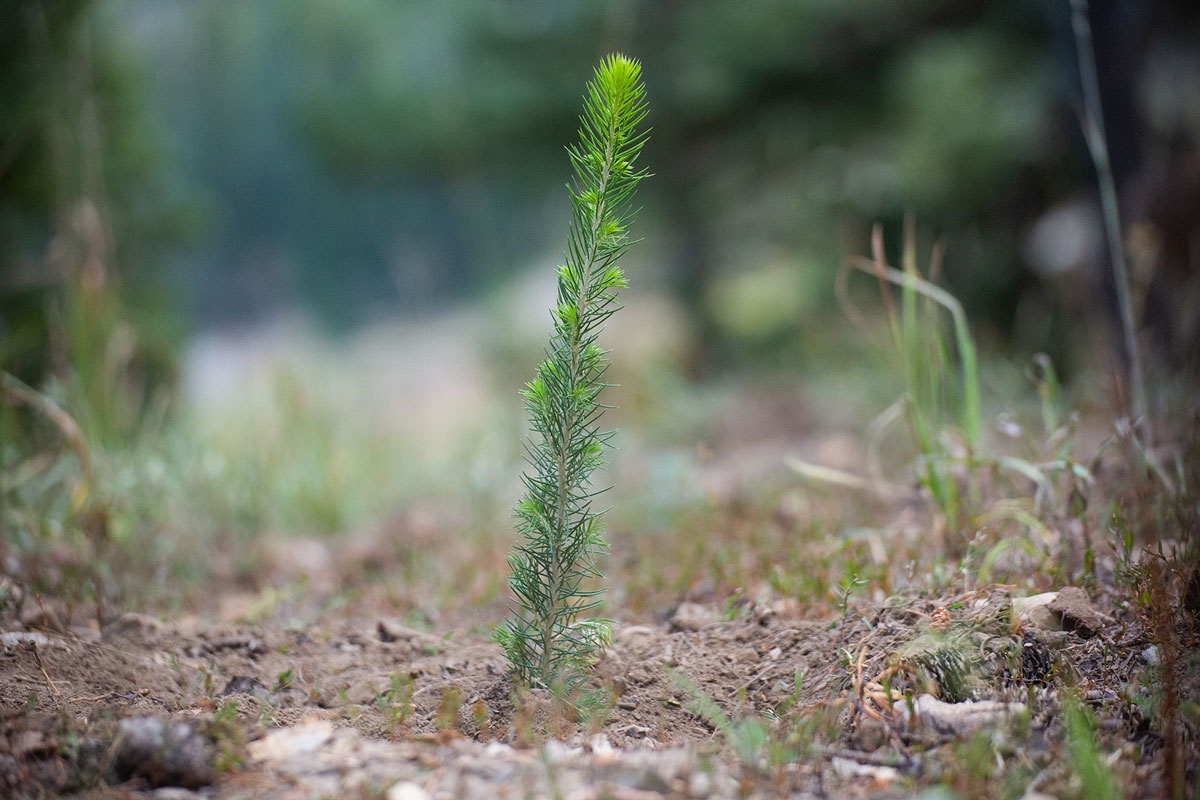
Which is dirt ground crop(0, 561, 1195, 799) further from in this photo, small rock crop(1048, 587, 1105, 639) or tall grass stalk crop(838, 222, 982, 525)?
tall grass stalk crop(838, 222, 982, 525)

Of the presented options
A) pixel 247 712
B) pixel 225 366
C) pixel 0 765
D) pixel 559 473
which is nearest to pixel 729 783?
pixel 559 473

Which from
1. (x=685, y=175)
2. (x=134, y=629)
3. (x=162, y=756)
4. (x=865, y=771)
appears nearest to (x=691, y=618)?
(x=865, y=771)

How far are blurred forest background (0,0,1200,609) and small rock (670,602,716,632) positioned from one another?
132 cm

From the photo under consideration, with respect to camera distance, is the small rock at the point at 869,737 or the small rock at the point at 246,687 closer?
the small rock at the point at 869,737

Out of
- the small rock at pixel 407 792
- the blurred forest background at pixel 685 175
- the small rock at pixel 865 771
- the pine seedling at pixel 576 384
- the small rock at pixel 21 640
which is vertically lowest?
the small rock at pixel 407 792

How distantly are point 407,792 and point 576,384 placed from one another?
2.04 feet

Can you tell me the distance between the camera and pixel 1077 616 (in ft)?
4.78

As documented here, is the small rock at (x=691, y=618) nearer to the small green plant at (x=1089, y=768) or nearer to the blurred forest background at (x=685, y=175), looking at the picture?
the small green plant at (x=1089, y=768)

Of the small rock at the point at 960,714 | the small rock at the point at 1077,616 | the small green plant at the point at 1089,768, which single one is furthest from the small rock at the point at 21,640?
the small rock at the point at 1077,616

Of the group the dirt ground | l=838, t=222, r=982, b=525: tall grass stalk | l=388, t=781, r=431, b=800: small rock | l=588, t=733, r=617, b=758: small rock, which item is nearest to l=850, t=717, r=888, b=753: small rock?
the dirt ground

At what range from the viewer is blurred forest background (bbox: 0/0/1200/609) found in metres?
3.29

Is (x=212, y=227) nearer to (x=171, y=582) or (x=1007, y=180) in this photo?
(x=171, y=582)

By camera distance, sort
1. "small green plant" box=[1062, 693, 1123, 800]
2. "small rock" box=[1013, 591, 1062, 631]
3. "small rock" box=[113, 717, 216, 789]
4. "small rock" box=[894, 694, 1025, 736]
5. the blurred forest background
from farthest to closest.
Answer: the blurred forest background → "small rock" box=[1013, 591, 1062, 631] → "small rock" box=[894, 694, 1025, 736] → "small rock" box=[113, 717, 216, 789] → "small green plant" box=[1062, 693, 1123, 800]

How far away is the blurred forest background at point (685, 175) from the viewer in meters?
3.29
